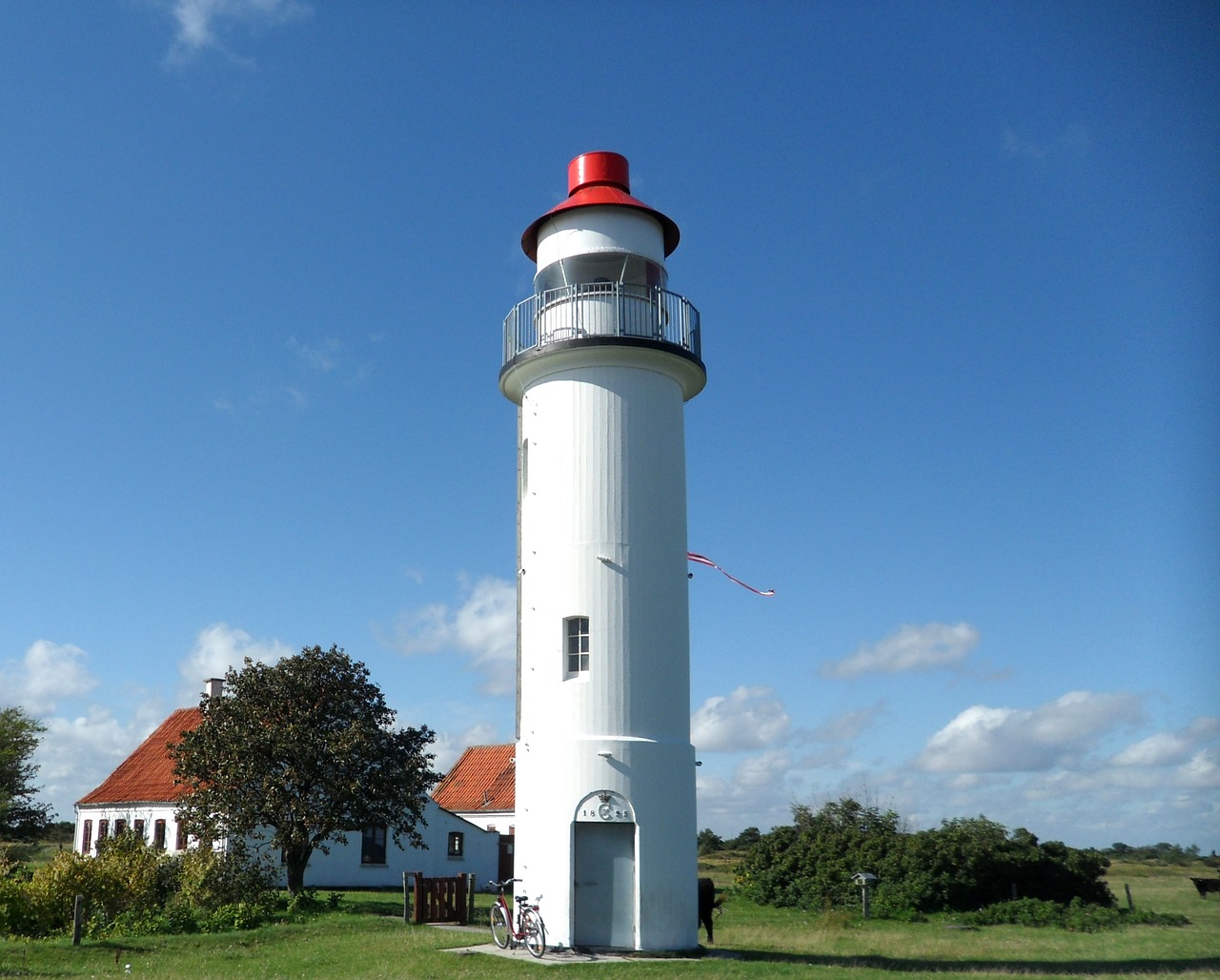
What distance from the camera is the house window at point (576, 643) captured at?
1755cm

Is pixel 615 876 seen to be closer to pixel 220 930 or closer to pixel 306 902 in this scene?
pixel 220 930

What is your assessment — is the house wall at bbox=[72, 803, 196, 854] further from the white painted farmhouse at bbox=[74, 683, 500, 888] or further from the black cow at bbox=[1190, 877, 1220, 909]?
the black cow at bbox=[1190, 877, 1220, 909]

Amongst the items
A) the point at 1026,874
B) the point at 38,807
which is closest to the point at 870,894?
the point at 1026,874

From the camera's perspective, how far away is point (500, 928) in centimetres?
1791

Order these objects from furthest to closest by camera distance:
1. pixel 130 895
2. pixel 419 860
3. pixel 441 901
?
pixel 419 860
pixel 441 901
pixel 130 895

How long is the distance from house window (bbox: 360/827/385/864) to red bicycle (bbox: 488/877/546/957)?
20.2 m

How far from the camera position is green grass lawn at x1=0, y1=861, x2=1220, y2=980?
605 inches

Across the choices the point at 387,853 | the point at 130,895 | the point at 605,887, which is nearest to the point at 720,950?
the point at 605,887

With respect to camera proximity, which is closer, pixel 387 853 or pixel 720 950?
pixel 720 950

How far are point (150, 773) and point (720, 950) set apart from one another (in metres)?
29.3

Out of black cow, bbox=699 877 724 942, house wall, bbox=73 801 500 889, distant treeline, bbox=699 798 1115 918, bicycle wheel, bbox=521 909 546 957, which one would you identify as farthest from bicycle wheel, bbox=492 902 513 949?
house wall, bbox=73 801 500 889

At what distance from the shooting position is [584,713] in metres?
17.2

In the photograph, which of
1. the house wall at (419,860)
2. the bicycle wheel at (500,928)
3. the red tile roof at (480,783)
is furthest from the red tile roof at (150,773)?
the bicycle wheel at (500,928)

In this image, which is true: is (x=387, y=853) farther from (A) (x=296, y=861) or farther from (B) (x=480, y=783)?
(A) (x=296, y=861)
